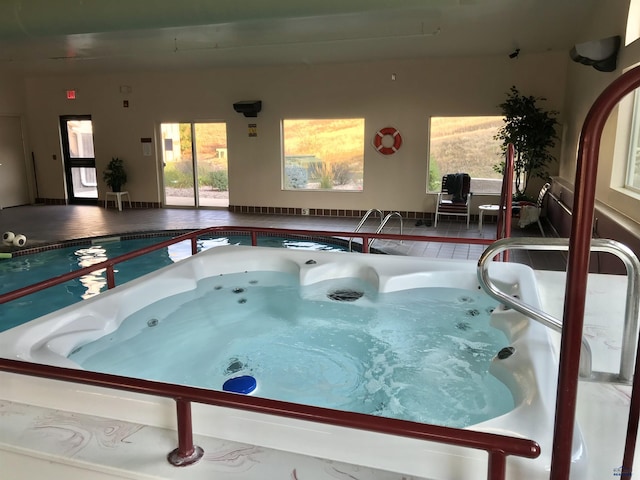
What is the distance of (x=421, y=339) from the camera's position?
3303 millimetres

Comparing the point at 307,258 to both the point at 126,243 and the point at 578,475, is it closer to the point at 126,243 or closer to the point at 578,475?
the point at 578,475

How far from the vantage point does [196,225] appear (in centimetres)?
808

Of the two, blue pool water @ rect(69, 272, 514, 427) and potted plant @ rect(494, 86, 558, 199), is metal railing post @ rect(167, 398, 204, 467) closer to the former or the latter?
blue pool water @ rect(69, 272, 514, 427)

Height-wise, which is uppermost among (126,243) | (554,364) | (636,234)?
(636,234)

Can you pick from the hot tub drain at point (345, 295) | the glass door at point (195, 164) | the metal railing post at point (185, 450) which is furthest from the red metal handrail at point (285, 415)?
the glass door at point (195, 164)

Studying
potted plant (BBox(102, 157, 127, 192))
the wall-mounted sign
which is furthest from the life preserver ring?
potted plant (BBox(102, 157, 127, 192))

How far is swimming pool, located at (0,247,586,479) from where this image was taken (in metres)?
1.49

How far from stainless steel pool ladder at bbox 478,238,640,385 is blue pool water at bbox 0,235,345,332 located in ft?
14.1

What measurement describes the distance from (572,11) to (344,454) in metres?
5.86

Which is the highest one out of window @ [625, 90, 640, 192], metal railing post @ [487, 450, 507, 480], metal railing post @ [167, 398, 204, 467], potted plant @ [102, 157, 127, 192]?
window @ [625, 90, 640, 192]

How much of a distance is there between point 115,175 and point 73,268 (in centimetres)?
458

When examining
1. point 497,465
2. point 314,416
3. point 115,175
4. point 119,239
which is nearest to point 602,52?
point 497,465

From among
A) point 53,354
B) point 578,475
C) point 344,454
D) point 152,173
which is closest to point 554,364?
point 578,475

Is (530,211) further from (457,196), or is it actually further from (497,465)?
(497,465)
